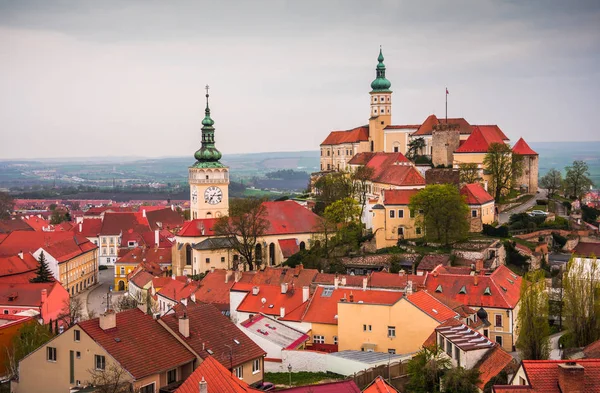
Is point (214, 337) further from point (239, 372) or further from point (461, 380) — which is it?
point (461, 380)

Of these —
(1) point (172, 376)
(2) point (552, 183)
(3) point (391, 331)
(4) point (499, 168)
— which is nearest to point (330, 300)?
(3) point (391, 331)

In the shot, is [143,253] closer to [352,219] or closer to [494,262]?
[352,219]

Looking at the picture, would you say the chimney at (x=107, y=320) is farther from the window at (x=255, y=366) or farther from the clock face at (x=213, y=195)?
the clock face at (x=213, y=195)

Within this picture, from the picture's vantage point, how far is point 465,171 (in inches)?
2869

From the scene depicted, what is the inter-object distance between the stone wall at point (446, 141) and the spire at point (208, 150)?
836 inches

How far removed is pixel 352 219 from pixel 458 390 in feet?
133

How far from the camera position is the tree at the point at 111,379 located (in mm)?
26688

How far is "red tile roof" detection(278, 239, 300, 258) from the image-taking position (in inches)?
2697

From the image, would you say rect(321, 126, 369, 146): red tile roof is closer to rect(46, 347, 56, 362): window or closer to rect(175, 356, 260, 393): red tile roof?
rect(46, 347, 56, 362): window

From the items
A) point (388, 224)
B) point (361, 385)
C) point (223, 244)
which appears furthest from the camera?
point (223, 244)

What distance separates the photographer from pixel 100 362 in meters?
28.4

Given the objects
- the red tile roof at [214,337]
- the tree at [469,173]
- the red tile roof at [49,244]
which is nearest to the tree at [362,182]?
the tree at [469,173]

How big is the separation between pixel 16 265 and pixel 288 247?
72.0ft

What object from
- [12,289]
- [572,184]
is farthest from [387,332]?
[572,184]
